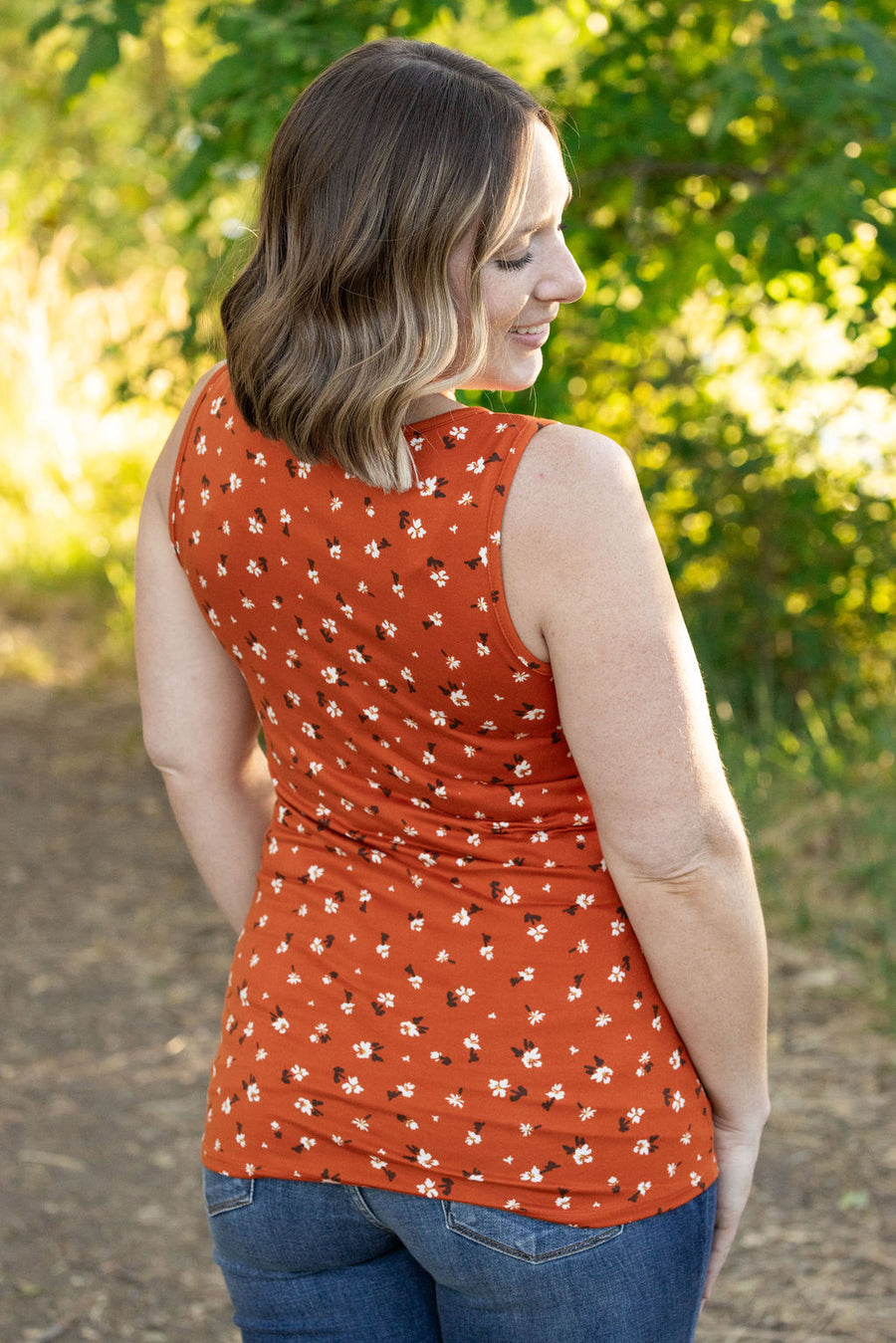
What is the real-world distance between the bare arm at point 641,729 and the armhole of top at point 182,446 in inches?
16.0

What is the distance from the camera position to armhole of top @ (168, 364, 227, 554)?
4.20ft

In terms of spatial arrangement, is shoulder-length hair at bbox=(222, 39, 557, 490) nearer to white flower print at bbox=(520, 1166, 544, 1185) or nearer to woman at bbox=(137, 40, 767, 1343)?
woman at bbox=(137, 40, 767, 1343)

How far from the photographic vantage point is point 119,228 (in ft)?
24.3

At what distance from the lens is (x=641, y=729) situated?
106 cm

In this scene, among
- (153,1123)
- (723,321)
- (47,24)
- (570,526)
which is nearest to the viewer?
(570,526)

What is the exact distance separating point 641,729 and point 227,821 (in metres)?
0.65

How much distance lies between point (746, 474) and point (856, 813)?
1.45m

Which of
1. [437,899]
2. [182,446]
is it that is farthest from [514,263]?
[437,899]

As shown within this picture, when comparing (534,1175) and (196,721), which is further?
(196,721)

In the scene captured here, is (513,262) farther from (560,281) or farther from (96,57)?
(96,57)

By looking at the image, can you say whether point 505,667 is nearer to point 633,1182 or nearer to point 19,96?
point 633,1182

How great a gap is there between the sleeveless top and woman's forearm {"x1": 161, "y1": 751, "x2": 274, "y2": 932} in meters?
0.32

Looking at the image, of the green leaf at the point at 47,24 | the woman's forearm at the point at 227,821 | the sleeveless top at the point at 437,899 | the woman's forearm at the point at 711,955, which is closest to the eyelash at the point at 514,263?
the sleeveless top at the point at 437,899

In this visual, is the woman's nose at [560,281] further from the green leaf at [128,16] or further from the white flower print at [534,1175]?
the green leaf at [128,16]
